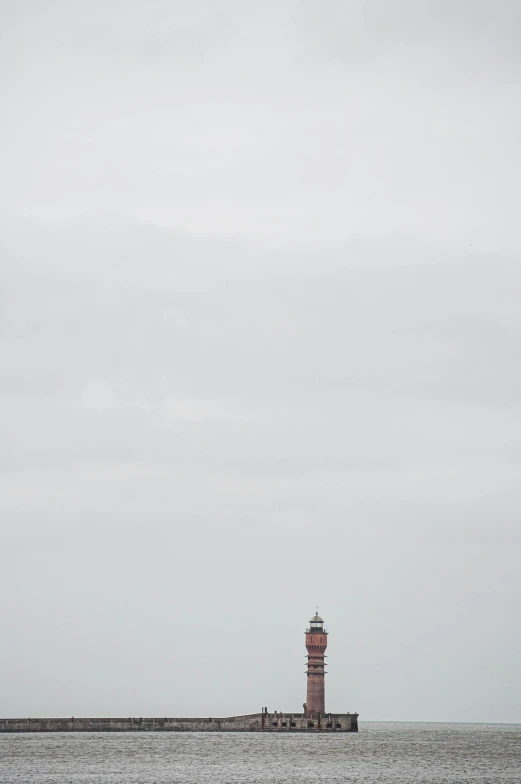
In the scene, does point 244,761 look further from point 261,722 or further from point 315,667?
point 261,722

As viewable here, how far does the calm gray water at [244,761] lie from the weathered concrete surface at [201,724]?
1.72m

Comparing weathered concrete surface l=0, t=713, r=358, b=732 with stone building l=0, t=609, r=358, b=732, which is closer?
stone building l=0, t=609, r=358, b=732

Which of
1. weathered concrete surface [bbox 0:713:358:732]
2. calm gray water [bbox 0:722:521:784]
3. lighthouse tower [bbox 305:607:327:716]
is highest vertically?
lighthouse tower [bbox 305:607:327:716]

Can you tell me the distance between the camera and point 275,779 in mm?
81812

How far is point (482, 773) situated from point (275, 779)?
1792cm

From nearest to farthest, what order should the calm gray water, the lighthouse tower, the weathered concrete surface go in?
the calm gray water
the lighthouse tower
the weathered concrete surface

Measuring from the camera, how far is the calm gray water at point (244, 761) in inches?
3258

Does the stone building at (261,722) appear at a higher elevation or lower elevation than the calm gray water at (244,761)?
higher

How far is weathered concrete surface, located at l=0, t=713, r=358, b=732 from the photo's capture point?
138 metres

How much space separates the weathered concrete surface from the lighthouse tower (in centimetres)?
353

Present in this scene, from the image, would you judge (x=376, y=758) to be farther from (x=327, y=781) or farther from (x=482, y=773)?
(x=327, y=781)

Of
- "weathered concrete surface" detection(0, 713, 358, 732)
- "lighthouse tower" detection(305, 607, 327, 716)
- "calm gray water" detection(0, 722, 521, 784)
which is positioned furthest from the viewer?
"weathered concrete surface" detection(0, 713, 358, 732)

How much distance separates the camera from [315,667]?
130125 millimetres

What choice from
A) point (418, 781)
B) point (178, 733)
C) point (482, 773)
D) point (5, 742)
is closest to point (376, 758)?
point (482, 773)
